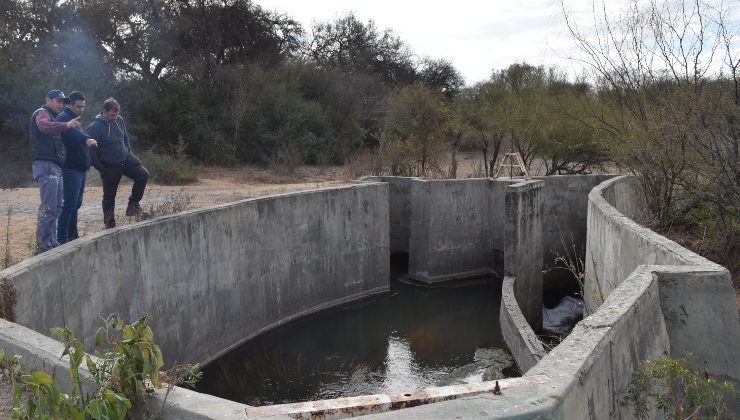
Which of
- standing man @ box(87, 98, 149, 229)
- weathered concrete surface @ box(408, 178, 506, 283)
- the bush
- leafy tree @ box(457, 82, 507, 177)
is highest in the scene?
leafy tree @ box(457, 82, 507, 177)

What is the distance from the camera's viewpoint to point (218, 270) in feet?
29.2

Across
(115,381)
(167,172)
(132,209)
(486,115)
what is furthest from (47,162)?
(486,115)

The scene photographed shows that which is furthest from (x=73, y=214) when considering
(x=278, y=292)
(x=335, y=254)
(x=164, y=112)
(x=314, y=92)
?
(x=314, y=92)

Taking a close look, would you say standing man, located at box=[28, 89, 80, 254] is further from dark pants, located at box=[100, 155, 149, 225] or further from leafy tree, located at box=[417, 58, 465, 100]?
leafy tree, located at box=[417, 58, 465, 100]

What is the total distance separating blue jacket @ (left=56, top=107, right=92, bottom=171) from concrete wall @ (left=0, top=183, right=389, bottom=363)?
0.79 meters

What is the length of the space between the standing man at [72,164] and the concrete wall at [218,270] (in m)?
0.44

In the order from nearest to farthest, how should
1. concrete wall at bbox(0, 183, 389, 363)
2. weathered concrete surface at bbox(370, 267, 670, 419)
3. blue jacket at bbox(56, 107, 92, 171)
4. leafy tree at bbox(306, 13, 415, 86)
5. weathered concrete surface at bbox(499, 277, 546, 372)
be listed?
1. weathered concrete surface at bbox(370, 267, 670, 419)
2. concrete wall at bbox(0, 183, 389, 363)
3. blue jacket at bbox(56, 107, 92, 171)
4. weathered concrete surface at bbox(499, 277, 546, 372)
5. leafy tree at bbox(306, 13, 415, 86)

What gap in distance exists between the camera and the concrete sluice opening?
8.36 m

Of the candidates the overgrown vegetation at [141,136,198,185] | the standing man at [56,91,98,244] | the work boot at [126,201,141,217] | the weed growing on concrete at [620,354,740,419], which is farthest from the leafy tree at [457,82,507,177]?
the weed growing on concrete at [620,354,740,419]

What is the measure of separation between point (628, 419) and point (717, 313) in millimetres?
1223

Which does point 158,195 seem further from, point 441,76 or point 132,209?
point 441,76

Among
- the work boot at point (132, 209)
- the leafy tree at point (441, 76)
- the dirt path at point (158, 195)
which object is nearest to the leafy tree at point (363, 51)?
the leafy tree at point (441, 76)

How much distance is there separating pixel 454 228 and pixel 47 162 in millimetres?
8658

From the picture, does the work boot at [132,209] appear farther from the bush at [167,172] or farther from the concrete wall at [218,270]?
the bush at [167,172]
